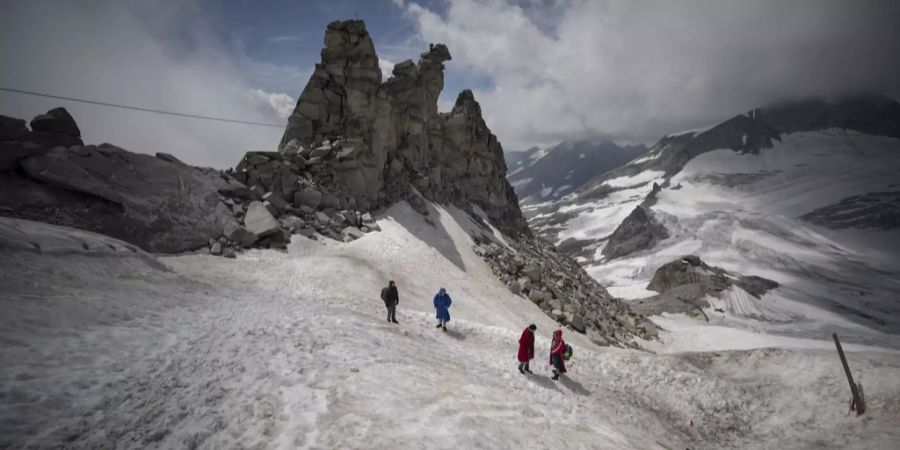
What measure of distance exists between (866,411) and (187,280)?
2343 centimetres

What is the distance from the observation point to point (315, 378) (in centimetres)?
819

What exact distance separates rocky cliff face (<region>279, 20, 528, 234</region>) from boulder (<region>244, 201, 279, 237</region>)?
25.2 ft

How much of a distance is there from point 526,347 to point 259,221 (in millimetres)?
18454

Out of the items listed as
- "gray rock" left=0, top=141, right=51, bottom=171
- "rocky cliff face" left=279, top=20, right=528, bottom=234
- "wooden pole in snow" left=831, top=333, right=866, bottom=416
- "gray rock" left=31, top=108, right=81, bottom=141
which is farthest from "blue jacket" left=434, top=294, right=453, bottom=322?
"gray rock" left=31, top=108, right=81, bottom=141

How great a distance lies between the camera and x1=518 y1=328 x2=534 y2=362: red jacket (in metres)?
12.5

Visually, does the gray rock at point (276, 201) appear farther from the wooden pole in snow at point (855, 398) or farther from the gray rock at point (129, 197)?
the wooden pole in snow at point (855, 398)

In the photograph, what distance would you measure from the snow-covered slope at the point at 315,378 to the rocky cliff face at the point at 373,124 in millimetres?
15955

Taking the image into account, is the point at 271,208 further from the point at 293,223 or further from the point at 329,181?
the point at 329,181

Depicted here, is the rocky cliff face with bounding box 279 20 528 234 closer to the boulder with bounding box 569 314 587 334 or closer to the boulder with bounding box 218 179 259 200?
the boulder with bounding box 218 179 259 200

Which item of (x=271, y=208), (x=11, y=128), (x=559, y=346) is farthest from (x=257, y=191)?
(x=559, y=346)

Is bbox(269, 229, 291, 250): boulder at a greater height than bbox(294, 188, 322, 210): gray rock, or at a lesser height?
lesser

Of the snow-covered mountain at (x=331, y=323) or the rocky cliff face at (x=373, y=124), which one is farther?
the rocky cliff face at (x=373, y=124)

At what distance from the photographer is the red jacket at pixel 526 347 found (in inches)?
493

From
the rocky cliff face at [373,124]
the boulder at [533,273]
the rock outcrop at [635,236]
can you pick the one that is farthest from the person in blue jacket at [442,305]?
the rock outcrop at [635,236]
